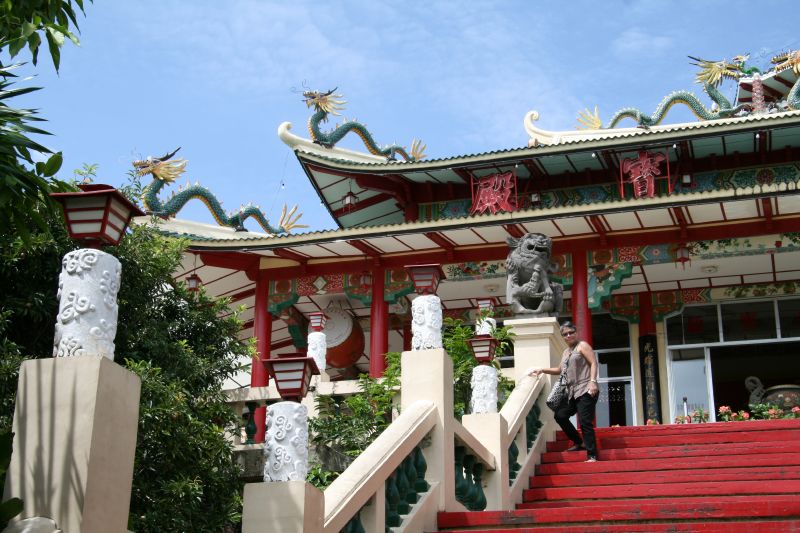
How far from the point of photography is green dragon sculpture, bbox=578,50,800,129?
2059 cm

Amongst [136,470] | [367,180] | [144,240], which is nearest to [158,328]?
[144,240]

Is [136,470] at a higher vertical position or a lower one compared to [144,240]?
lower

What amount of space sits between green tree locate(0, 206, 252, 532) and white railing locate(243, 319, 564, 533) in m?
1.99

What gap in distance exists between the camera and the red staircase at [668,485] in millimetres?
6723

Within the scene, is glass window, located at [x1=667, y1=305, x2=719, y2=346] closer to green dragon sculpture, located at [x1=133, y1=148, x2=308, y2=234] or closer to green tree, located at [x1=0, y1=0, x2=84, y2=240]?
green dragon sculpture, located at [x1=133, y1=148, x2=308, y2=234]

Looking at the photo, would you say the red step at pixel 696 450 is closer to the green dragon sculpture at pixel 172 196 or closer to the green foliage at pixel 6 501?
the green foliage at pixel 6 501

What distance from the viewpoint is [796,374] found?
22.1 m

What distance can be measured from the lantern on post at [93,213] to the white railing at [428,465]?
145 centimetres

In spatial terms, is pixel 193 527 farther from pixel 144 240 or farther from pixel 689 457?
pixel 689 457

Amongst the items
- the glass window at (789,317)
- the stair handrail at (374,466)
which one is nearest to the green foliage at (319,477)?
the stair handrail at (374,466)

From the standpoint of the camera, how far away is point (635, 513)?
22.7 feet

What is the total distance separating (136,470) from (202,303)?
2.24 m

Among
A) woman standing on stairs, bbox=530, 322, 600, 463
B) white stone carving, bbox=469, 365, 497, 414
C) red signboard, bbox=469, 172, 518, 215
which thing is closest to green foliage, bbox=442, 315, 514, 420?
white stone carving, bbox=469, 365, 497, 414

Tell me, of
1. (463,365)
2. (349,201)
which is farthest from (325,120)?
(463,365)
